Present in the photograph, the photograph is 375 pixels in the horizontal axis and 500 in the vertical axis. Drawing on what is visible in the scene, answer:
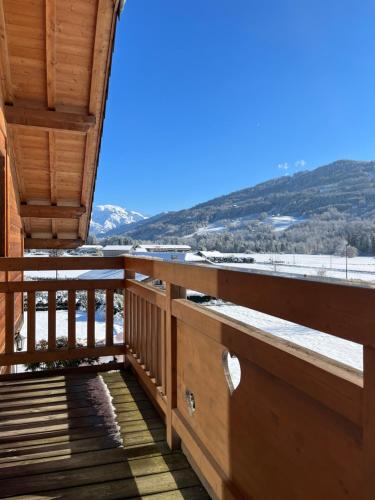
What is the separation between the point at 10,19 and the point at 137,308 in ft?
9.21

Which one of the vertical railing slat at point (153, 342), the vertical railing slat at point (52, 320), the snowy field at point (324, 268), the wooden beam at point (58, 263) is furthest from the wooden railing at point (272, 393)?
the vertical railing slat at point (52, 320)

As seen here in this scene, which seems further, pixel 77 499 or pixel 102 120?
pixel 102 120

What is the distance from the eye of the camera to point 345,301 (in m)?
0.78

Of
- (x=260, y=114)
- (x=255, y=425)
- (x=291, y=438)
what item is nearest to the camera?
(x=291, y=438)

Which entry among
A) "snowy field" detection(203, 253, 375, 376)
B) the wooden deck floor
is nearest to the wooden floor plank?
the wooden deck floor

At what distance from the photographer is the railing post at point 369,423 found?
72 cm

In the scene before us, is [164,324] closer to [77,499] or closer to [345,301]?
[77,499]

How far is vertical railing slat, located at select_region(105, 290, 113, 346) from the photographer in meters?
3.46

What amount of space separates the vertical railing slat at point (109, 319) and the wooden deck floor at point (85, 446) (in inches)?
19.9

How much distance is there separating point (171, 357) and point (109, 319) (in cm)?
157

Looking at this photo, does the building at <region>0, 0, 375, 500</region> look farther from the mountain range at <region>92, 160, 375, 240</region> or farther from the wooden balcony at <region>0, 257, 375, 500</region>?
the mountain range at <region>92, 160, 375, 240</region>

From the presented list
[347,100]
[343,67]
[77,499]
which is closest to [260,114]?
[347,100]

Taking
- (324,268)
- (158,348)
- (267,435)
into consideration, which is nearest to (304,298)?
(267,435)

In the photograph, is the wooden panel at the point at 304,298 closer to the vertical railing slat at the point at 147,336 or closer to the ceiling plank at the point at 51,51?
the vertical railing slat at the point at 147,336
